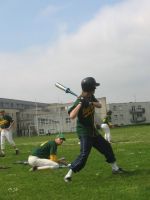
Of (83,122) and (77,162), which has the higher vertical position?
(83,122)

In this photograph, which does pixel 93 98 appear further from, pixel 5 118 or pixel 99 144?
pixel 5 118

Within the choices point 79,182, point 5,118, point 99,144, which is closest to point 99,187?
point 79,182

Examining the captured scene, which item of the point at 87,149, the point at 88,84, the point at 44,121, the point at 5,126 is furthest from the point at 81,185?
the point at 44,121

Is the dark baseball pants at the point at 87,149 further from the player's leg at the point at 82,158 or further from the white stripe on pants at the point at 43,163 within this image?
the white stripe on pants at the point at 43,163

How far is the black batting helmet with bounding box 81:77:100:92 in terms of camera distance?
11055 millimetres

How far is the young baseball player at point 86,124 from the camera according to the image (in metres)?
11.1

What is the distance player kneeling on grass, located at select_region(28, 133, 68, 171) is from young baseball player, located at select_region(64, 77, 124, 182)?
2802mm

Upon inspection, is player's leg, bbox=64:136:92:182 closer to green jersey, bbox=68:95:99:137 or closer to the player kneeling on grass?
green jersey, bbox=68:95:99:137

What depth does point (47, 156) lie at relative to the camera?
48.6 ft

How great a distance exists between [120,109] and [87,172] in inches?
5348

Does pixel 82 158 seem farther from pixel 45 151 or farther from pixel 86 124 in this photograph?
pixel 45 151

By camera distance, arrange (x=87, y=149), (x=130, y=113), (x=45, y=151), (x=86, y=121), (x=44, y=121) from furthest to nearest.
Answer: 1. (x=130, y=113)
2. (x=44, y=121)
3. (x=45, y=151)
4. (x=86, y=121)
5. (x=87, y=149)

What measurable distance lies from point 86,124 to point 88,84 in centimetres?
108

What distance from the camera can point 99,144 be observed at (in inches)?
467
